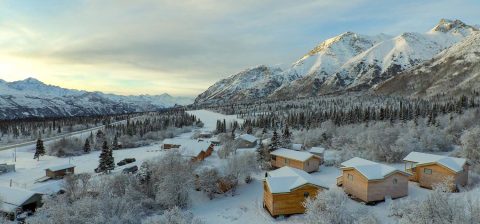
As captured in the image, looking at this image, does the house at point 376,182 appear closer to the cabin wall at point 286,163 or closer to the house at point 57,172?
the cabin wall at point 286,163

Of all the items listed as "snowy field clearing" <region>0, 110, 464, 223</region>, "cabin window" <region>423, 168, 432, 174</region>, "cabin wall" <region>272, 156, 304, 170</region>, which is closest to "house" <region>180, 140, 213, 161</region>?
"snowy field clearing" <region>0, 110, 464, 223</region>

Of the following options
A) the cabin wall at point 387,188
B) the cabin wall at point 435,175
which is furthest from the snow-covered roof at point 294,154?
the cabin wall at point 435,175

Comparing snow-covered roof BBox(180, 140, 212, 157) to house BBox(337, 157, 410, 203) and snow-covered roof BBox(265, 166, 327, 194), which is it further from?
house BBox(337, 157, 410, 203)

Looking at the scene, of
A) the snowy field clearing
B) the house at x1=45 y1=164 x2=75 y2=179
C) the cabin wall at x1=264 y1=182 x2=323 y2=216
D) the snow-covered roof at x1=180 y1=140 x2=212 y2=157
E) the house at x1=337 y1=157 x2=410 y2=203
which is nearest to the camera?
the snowy field clearing

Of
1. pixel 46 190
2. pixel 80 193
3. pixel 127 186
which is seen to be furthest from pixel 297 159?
pixel 46 190

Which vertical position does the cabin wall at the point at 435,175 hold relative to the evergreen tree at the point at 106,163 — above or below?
above

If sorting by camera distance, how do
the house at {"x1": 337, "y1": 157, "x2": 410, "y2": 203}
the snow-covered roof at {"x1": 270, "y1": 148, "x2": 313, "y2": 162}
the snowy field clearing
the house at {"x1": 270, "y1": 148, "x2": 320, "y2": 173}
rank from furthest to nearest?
the snow-covered roof at {"x1": 270, "y1": 148, "x2": 313, "y2": 162}
the house at {"x1": 270, "y1": 148, "x2": 320, "y2": 173}
the house at {"x1": 337, "y1": 157, "x2": 410, "y2": 203}
the snowy field clearing

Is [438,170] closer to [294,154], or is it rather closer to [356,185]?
[356,185]
